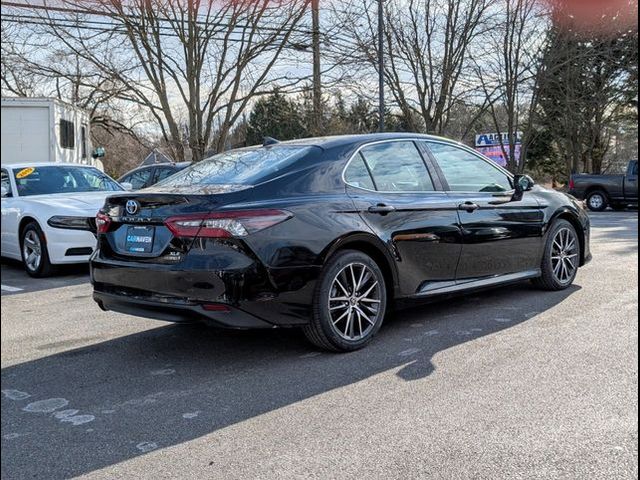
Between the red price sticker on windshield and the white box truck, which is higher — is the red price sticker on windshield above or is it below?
below

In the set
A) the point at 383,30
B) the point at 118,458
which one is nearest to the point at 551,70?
the point at 383,30

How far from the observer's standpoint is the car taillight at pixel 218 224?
4.01m

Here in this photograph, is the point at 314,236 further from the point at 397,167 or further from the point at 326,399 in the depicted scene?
the point at 397,167

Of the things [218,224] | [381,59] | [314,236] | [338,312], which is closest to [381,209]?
[314,236]

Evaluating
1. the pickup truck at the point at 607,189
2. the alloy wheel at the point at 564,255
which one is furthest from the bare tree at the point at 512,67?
the alloy wheel at the point at 564,255

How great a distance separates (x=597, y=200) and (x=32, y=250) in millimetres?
19602

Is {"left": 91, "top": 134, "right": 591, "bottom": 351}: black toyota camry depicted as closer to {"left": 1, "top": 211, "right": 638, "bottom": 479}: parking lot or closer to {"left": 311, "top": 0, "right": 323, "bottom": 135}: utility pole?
{"left": 1, "top": 211, "right": 638, "bottom": 479}: parking lot

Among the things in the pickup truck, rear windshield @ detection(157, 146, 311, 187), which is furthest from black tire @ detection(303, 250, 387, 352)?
the pickup truck

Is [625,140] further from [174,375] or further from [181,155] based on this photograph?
[174,375]

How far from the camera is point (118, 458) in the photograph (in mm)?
2953

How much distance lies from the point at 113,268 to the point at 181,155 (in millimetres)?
16335

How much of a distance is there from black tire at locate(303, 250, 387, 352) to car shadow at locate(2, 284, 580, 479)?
96 millimetres

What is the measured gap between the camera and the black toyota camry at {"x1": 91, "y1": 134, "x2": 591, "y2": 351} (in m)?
4.04

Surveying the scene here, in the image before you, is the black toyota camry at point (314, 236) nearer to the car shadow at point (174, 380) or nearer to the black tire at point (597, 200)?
the car shadow at point (174, 380)
